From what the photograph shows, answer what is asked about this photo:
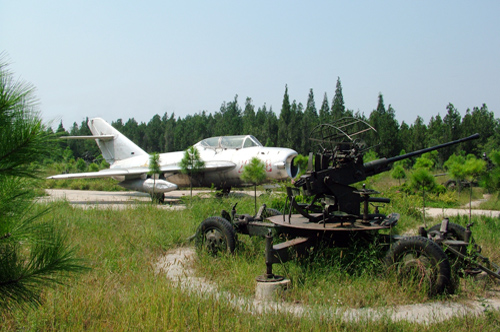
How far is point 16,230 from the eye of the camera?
2641mm

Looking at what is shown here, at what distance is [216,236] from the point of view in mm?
6340

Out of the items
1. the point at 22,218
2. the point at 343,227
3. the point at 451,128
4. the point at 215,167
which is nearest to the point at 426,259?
the point at 343,227

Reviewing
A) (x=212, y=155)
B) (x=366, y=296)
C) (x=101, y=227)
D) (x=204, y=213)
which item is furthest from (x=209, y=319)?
(x=212, y=155)

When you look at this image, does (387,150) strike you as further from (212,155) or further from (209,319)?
(209,319)

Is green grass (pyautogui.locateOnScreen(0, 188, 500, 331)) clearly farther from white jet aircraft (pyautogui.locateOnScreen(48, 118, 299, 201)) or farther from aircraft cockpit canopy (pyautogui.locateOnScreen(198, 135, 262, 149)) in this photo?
aircraft cockpit canopy (pyautogui.locateOnScreen(198, 135, 262, 149))


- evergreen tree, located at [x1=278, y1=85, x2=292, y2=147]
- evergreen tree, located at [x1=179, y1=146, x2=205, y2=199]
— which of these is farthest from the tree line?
evergreen tree, located at [x1=179, y1=146, x2=205, y2=199]

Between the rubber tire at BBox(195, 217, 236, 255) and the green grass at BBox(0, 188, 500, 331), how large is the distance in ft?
0.53

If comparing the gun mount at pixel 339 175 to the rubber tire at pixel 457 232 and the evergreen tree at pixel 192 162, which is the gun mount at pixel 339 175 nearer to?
the rubber tire at pixel 457 232

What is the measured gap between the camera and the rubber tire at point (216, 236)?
6117 millimetres

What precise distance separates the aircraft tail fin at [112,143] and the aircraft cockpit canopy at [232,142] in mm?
5140

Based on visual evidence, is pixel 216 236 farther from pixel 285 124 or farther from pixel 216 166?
pixel 285 124

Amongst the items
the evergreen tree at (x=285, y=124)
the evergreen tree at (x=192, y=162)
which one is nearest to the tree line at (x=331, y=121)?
the evergreen tree at (x=285, y=124)

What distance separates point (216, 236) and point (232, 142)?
1244 cm

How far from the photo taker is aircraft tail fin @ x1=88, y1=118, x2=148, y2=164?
2300 cm
